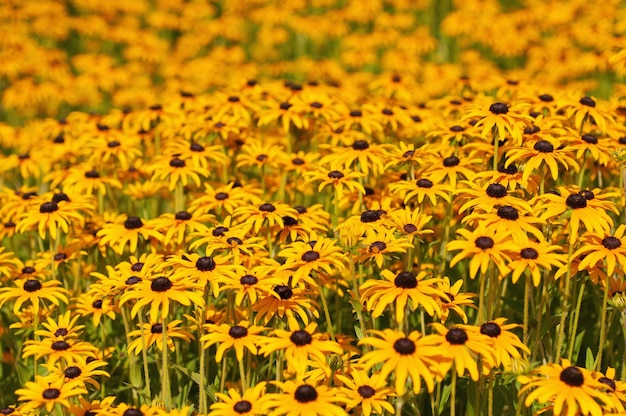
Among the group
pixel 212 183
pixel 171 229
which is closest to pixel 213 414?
pixel 171 229

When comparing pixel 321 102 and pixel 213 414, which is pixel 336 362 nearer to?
pixel 213 414

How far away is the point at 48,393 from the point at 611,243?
306cm

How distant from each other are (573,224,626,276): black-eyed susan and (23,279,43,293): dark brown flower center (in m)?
3.31

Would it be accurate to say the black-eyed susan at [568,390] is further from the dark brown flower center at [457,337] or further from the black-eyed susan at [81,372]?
the black-eyed susan at [81,372]

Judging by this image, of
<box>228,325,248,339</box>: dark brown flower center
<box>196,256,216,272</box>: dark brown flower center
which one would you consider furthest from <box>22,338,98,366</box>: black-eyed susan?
<box>228,325,248,339</box>: dark brown flower center

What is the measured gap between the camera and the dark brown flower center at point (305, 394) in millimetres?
3475

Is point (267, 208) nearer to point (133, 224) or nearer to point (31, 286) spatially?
point (133, 224)

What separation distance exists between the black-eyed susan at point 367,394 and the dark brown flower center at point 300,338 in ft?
0.81

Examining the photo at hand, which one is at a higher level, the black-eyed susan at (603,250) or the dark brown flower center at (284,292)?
the black-eyed susan at (603,250)

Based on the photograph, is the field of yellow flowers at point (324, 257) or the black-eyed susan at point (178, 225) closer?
the field of yellow flowers at point (324, 257)

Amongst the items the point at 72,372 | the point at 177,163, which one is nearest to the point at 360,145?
the point at 177,163

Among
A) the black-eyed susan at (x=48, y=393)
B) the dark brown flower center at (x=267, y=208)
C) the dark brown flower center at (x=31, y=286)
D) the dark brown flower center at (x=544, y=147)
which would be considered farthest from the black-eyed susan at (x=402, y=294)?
the dark brown flower center at (x=31, y=286)

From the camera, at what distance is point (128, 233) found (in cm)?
535

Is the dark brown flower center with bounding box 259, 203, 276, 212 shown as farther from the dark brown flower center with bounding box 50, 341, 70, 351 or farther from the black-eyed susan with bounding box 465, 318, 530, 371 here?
the black-eyed susan with bounding box 465, 318, 530, 371
